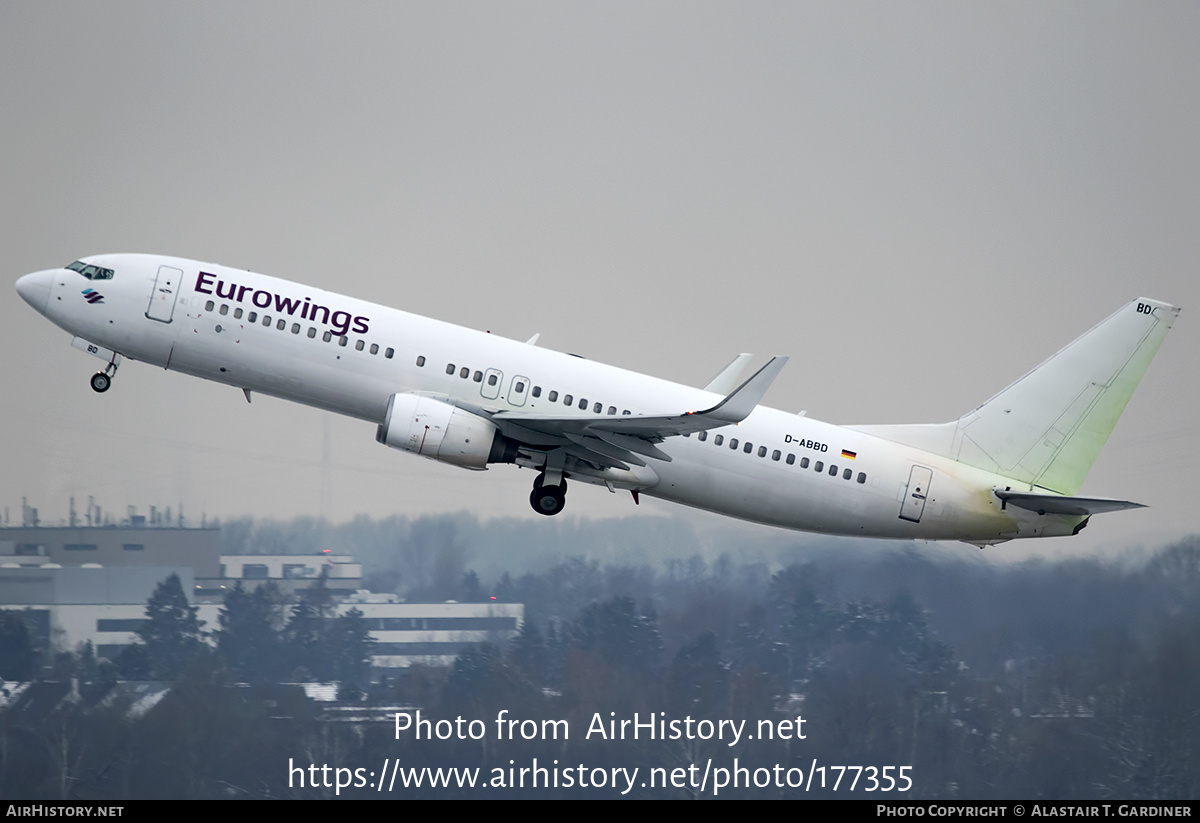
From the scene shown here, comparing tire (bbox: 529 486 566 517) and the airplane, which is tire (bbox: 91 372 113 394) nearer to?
the airplane

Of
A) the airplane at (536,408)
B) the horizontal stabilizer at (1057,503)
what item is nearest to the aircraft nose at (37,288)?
the airplane at (536,408)

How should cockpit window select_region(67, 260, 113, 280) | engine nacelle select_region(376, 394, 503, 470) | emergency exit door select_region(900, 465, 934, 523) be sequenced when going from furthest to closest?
1. emergency exit door select_region(900, 465, 934, 523)
2. cockpit window select_region(67, 260, 113, 280)
3. engine nacelle select_region(376, 394, 503, 470)

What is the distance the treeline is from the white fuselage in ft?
57.8

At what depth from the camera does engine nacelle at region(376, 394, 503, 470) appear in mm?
31609

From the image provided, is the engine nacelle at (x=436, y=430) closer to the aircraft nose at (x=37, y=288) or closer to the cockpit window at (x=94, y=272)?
the cockpit window at (x=94, y=272)

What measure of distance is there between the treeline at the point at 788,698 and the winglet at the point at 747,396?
22.6 metres

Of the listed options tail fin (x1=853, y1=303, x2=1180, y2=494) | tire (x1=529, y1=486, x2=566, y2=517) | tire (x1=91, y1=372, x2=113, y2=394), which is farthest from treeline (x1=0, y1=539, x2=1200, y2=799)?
tire (x1=91, y1=372, x2=113, y2=394)

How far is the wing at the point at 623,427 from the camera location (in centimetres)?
2948

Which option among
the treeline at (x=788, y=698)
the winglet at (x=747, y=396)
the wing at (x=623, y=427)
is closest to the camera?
the winglet at (x=747, y=396)

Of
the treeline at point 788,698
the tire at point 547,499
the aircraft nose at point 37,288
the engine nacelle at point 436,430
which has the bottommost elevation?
the treeline at point 788,698

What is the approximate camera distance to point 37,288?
33.3 meters

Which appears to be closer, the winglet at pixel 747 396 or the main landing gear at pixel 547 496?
the winglet at pixel 747 396
